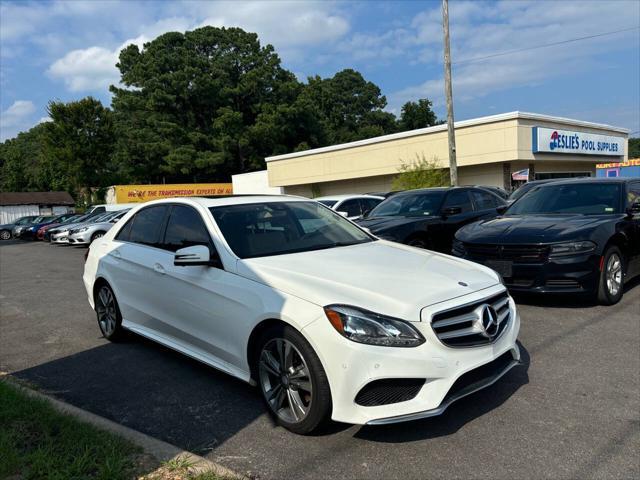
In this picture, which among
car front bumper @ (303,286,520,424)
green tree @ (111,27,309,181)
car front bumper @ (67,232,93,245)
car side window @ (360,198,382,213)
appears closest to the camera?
car front bumper @ (303,286,520,424)

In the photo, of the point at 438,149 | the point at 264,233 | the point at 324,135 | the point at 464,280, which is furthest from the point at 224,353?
the point at 324,135

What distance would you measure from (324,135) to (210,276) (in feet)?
184

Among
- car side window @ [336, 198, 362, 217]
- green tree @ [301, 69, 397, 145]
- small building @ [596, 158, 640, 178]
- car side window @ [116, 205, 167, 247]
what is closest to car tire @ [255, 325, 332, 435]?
car side window @ [116, 205, 167, 247]

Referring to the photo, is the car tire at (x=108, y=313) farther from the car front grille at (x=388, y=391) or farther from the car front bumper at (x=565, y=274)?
the car front bumper at (x=565, y=274)

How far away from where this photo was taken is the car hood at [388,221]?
912cm

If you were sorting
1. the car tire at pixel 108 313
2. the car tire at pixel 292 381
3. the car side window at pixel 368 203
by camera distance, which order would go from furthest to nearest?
the car side window at pixel 368 203, the car tire at pixel 108 313, the car tire at pixel 292 381

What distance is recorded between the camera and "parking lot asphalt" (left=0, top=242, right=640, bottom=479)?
10.3 ft

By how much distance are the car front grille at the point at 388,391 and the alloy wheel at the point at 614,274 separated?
443cm

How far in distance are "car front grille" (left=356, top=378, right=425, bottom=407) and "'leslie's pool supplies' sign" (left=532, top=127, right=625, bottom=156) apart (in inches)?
1091

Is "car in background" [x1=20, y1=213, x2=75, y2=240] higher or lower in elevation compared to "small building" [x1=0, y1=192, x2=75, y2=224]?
lower

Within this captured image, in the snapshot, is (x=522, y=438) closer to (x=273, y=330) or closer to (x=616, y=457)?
(x=616, y=457)

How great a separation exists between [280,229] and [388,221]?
16.6 feet

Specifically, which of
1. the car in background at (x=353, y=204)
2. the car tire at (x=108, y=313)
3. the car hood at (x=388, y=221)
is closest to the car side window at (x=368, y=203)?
the car in background at (x=353, y=204)

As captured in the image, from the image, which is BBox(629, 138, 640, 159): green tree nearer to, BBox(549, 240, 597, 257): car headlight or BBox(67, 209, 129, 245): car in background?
BBox(67, 209, 129, 245): car in background
